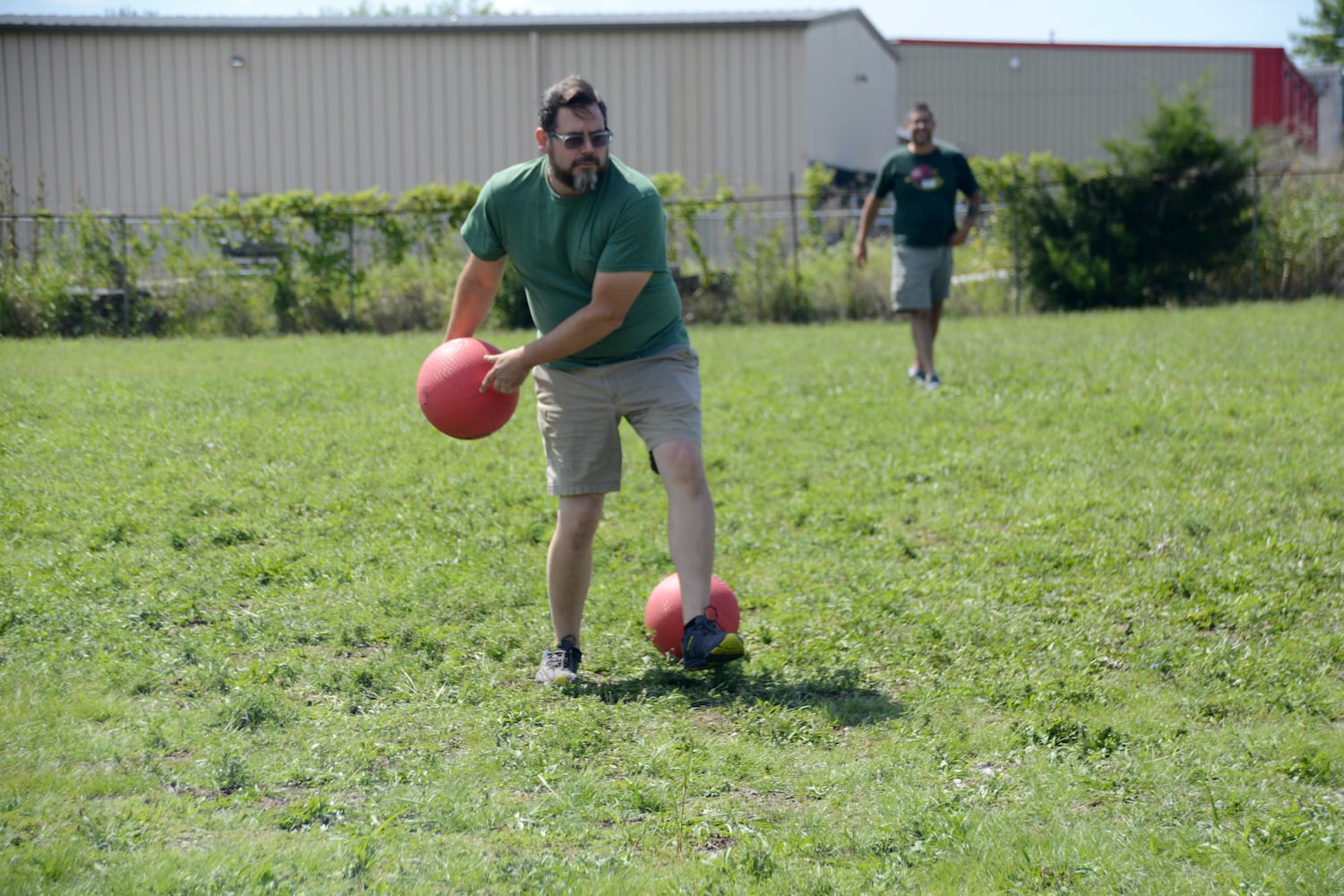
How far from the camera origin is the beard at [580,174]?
4.34 m

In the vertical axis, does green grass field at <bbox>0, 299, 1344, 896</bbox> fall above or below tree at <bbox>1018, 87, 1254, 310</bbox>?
below

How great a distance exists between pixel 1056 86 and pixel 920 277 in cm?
3968

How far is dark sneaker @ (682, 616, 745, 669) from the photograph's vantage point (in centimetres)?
449

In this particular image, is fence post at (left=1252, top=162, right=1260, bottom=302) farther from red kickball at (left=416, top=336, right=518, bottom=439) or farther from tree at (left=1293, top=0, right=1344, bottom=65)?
tree at (left=1293, top=0, right=1344, bottom=65)

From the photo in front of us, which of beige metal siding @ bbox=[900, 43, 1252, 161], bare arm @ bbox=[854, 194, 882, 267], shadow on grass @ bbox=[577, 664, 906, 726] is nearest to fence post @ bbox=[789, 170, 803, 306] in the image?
bare arm @ bbox=[854, 194, 882, 267]

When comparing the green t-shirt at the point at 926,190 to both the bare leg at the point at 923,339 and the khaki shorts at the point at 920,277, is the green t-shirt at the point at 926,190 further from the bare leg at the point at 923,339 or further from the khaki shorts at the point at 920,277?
the bare leg at the point at 923,339

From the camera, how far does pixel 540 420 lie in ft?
16.3

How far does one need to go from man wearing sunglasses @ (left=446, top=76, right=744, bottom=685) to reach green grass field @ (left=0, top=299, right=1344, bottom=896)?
0.42 meters

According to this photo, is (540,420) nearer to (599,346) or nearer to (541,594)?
(599,346)

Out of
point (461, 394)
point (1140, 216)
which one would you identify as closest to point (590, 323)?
point (461, 394)

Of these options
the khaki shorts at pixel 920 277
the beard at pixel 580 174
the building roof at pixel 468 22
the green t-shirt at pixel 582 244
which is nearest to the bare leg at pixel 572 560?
the green t-shirt at pixel 582 244

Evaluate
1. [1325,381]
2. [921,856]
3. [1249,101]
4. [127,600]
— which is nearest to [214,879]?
[921,856]

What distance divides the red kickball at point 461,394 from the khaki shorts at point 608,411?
0.59 feet

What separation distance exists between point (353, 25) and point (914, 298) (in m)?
18.9
